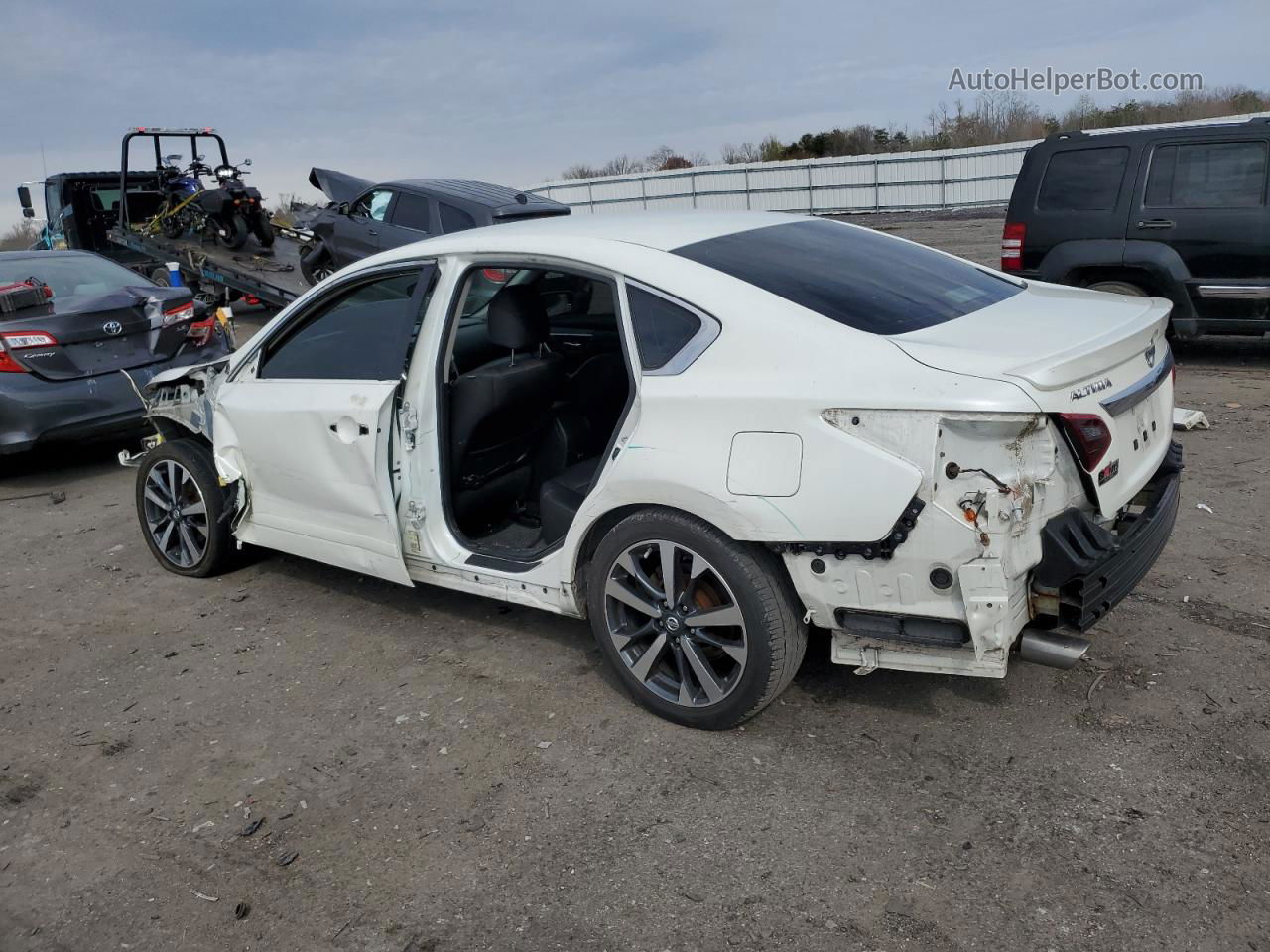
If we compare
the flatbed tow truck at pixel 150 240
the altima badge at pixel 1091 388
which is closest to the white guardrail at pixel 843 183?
the flatbed tow truck at pixel 150 240

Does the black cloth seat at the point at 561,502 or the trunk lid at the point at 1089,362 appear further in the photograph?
the black cloth seat at the point at 561,502

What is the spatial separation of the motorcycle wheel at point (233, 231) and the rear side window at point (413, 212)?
119 inches

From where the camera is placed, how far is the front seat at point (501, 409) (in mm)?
4219

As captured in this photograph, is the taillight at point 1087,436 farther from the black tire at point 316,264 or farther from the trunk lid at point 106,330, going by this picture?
the black tire at point 316,264

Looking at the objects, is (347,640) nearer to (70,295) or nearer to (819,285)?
(819,285)

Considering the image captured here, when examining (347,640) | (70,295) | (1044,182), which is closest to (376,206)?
(70,295)

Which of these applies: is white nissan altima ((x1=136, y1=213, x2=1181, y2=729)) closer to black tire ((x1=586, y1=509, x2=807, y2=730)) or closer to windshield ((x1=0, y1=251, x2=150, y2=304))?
black tire ((x1=586, y1=509, x2=807, y2=730))

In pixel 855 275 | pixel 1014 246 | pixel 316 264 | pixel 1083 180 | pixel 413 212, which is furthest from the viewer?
pixel 316 264

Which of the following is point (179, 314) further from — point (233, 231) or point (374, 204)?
point (233, 231)

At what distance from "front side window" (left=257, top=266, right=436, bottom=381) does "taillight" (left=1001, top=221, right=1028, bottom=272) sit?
6.09 m

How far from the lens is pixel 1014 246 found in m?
8.79

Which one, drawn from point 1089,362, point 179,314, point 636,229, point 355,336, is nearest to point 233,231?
point 179,314

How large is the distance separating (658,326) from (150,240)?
487 inches

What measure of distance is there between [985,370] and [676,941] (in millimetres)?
1690
